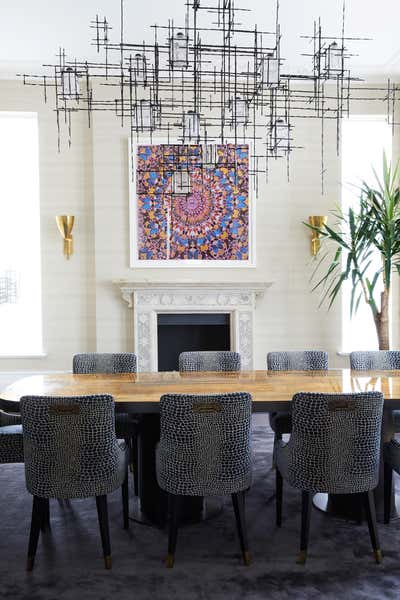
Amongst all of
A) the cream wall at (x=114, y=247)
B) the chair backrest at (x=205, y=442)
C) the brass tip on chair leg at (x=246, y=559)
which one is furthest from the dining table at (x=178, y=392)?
the cream wall at (x=114, y=247)

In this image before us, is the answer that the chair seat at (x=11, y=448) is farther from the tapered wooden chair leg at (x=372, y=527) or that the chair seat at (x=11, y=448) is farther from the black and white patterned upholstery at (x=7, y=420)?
the tapered wooden chair leg at (x=372, y=527)

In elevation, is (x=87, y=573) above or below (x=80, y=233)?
below

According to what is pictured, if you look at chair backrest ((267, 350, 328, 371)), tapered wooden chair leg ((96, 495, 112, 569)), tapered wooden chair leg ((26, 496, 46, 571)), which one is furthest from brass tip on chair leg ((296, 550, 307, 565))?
chair backrest ((267, 350, 328, 371))

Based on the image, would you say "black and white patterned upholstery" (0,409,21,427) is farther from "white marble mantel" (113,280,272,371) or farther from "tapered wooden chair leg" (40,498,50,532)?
"white marble mantel" (113,280,272,371)

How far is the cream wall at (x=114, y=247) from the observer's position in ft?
18.4

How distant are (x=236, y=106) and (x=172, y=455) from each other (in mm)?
2156

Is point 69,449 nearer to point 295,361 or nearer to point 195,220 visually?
point 295,361

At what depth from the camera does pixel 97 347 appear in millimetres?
5633

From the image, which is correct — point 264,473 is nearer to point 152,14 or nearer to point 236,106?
point 236,106

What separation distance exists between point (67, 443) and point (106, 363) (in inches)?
56.3

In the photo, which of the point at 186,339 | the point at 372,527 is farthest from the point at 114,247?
the point at 372,527

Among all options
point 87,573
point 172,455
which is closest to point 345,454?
point 172,455

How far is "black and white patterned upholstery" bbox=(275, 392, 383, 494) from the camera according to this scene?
7.66 ft

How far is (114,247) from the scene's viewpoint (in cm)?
561
